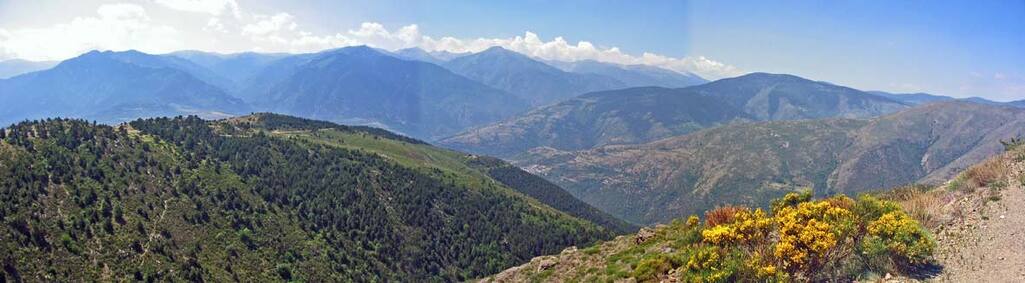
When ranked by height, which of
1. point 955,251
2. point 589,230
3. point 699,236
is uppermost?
point 955,251

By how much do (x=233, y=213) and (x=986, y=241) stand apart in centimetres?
11301

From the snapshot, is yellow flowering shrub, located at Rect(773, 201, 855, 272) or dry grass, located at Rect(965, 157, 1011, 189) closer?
yellow flowering shrub, located at Rect(773, 201, 855, 272)

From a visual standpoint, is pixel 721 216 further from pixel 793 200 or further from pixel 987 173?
pixel 987 173

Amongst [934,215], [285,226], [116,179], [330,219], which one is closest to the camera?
[934,215]

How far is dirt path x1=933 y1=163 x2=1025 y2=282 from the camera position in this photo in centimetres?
2022

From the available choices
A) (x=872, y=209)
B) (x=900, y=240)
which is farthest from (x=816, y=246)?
(x=872, y=209)

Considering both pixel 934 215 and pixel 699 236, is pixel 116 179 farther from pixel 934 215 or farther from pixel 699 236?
pixel 934 215

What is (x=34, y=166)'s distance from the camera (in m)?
88.5

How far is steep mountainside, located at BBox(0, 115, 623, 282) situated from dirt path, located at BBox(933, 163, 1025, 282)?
8565cm

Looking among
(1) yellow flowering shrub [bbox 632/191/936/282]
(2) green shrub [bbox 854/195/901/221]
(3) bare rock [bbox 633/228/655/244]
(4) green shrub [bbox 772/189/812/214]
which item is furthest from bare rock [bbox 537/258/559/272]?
(2) green shrub [bbox 854/195/901/221]

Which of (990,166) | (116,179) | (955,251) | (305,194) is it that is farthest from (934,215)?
(305,194)

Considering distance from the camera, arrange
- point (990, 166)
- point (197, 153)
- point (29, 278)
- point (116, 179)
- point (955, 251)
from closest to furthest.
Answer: point (955, 251)
point (990, 166)
point (29, 278)
point (116, 179)
point (197, 153)

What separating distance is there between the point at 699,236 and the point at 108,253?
7972 cm

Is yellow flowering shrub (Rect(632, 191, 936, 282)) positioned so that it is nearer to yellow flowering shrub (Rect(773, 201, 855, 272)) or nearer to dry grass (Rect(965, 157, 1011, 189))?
yellow flowering shrub (Rect(773, 201, 855, 272))
